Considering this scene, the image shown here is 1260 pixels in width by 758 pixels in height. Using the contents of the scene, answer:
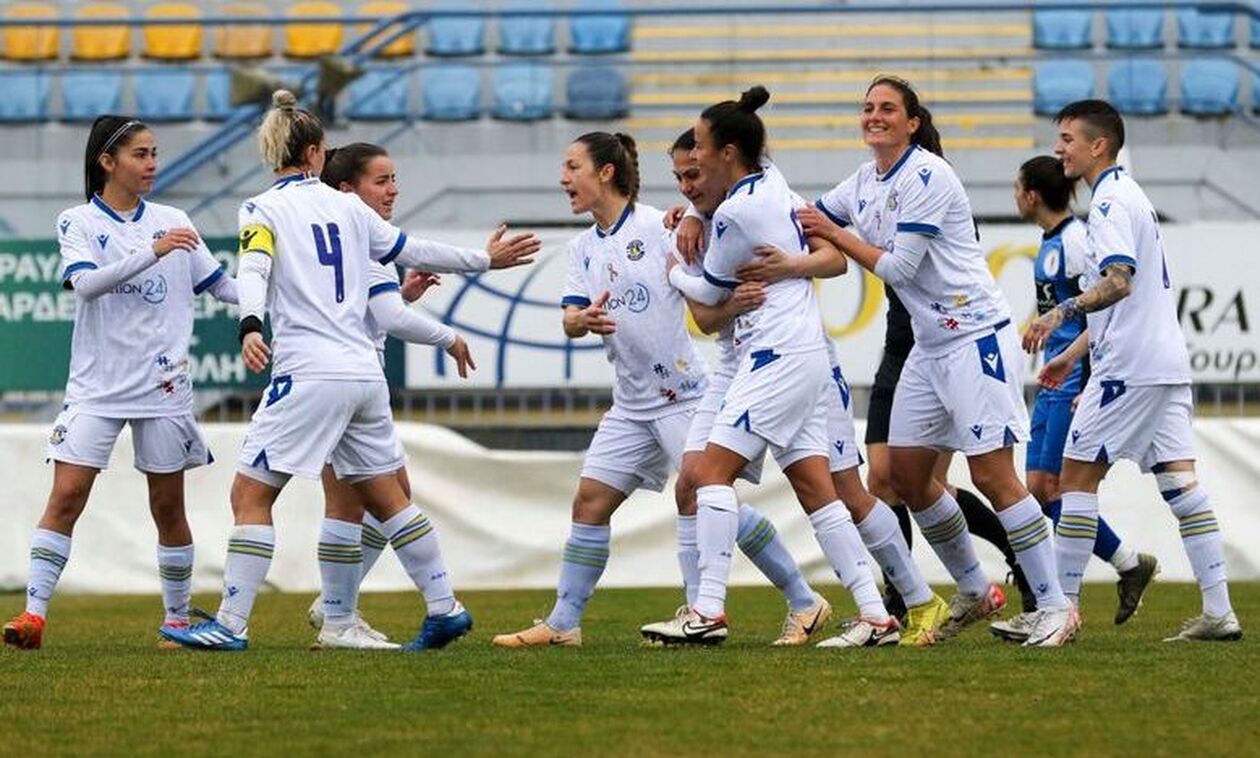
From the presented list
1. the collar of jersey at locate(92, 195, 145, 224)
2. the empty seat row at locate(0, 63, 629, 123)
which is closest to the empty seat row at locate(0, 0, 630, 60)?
the empty seat row at locate(0, 63, 629, 123)

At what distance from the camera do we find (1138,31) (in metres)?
21.4

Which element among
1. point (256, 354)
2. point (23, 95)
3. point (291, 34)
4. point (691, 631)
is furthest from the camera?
point (291, 34)

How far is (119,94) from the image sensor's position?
848 inches

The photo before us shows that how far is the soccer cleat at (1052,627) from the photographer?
8070mm

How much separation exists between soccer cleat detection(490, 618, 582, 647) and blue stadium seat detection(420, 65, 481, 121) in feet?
40.4

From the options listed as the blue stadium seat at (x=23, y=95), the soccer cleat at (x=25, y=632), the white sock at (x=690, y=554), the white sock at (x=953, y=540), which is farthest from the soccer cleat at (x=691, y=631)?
the blue stadium seat at (x=23, y=95)

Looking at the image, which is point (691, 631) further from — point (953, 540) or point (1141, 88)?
point (1141, 88)

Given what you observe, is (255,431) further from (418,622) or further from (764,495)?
(764,495)

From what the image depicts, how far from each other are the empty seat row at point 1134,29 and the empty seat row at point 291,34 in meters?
4.20

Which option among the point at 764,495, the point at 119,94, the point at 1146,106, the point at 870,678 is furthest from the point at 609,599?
the point at 119,94

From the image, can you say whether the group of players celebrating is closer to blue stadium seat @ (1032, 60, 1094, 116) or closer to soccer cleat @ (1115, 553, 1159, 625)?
soccer cleat @ (1115, 553, 1159, 625)

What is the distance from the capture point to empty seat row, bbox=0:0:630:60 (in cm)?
2186

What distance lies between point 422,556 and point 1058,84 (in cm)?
1363

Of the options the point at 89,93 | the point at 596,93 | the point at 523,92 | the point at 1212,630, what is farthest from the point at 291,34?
the point at 1212,630
